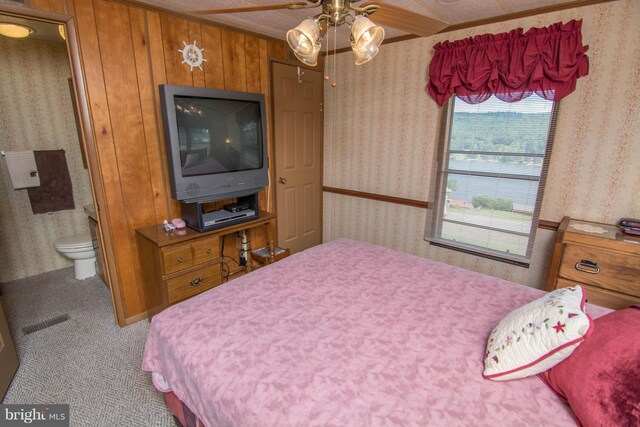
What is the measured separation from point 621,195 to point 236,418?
2.67m

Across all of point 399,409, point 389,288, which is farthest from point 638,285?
point 399,409

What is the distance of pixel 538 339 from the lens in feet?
3.58

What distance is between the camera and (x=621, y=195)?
2162 mm

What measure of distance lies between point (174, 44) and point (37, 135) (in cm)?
187

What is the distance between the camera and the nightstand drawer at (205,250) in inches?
93.5

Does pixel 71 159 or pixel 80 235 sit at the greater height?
pixel 71 159

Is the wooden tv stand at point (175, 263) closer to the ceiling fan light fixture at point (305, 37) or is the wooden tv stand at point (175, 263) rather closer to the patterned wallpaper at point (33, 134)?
the ceiling fan light fixture at point (305, 37)

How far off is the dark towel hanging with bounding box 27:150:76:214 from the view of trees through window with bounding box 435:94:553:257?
148 inches

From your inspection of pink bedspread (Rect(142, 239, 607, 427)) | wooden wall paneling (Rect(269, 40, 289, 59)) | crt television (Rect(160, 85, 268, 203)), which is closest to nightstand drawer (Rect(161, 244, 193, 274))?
crt television (Rect(160, 85, 268, 203))

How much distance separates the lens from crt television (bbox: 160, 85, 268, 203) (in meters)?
2.23

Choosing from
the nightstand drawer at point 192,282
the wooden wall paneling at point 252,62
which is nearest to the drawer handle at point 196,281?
the nightstand drawer at point 192,282

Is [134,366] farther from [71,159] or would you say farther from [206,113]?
[71,159]

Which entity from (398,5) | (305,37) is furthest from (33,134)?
(398,5)

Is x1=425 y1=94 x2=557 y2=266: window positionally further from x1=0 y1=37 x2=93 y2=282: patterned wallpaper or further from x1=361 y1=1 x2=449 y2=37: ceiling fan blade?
x1=0 y1=37 x2=93 y2=282: patterned wallpaper
